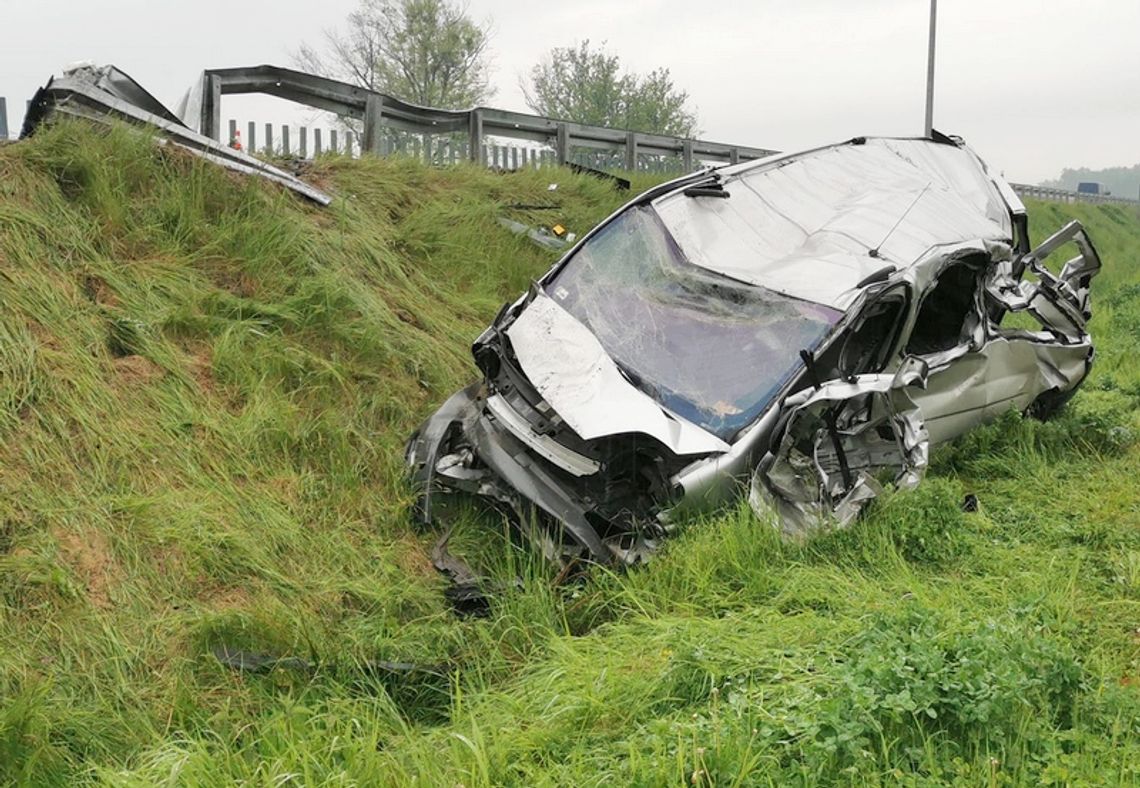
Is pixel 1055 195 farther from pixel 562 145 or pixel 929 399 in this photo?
pixel 929 399

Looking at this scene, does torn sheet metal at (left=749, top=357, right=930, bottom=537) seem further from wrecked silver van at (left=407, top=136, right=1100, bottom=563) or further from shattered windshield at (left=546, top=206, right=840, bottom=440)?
shattered windshield at (left=546, top=206, right=840, bottom=440)

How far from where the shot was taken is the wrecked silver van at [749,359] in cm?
415

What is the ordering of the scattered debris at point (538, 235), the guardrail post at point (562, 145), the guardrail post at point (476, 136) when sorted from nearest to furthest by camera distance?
1. the scattered debris at point (538, 235)
2. the guardrail post at point (476, 136)
3. the guardrail post at point (562, 145)

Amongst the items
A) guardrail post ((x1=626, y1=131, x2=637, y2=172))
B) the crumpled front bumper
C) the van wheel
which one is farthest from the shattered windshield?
guardrail post ((x1=626, y1=131, x2=637, y2=172))

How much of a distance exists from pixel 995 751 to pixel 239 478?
3.65 m

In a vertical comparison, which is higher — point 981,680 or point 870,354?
point 870,354

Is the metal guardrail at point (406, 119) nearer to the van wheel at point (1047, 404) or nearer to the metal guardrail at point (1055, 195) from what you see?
the van wheel at point (1047, 404)

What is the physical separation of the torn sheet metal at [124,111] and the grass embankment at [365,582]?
0.30m

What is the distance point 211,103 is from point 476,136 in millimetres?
3285

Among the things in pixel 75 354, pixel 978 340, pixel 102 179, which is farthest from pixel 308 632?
pixel 978 340

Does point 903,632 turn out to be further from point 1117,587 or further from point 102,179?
point 102,179

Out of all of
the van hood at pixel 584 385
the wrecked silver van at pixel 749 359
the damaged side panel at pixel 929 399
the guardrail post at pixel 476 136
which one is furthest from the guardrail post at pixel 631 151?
the van hood at pixel 584 385

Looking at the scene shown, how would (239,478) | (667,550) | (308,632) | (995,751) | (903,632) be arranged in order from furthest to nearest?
(239,478)
(667,550)
(308,632)
(903,632)
(995,751)

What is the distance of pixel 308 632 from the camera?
12.2 feet
